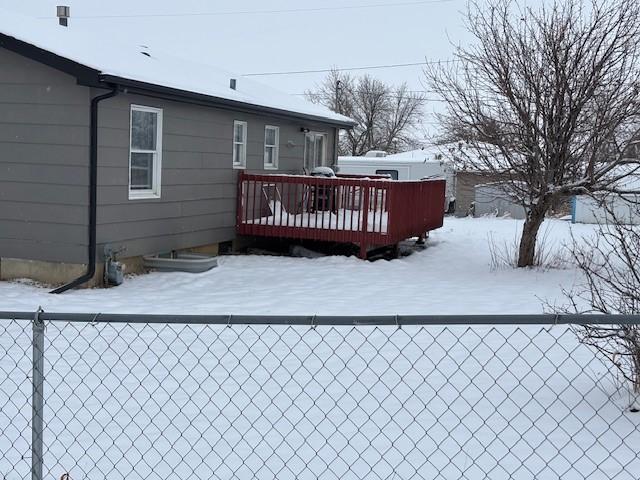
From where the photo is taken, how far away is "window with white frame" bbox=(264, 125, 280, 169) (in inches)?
617

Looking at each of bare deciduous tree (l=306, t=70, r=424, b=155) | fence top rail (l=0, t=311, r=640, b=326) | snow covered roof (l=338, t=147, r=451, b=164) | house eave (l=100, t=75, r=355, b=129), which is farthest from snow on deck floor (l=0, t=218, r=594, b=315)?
bare deciduous tree (l=306, t=70, r=424, b=155)

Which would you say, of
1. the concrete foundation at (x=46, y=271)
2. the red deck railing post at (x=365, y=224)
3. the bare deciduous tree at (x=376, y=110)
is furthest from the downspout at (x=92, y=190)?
the bare deciduous tree at (x=376, y=110)

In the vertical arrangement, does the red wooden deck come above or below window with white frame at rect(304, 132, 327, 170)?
below

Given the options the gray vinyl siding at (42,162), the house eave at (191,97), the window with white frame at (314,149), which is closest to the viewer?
the house eave at (191,97)

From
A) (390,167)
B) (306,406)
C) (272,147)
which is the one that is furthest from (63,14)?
(390,167)

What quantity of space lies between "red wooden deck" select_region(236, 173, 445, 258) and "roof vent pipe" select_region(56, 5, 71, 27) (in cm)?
396

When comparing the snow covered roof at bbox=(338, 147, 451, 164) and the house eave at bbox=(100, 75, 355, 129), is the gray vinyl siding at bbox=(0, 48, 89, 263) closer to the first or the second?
the house eave at bbox=(100, 75, 355, 129)

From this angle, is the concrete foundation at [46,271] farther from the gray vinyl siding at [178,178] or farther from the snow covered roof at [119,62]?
the snow covered roof at [119,62]

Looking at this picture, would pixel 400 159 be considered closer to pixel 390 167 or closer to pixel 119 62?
pixel 390 167

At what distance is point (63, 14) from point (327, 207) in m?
6.00

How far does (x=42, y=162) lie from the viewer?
10219 millimetres

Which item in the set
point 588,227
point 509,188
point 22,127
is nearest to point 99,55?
point 22,127

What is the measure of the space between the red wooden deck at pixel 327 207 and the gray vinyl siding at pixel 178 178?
0.47 metres

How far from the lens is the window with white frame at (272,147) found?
15.7 meters
